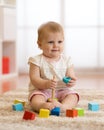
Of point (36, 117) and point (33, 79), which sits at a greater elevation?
point (33, 79)

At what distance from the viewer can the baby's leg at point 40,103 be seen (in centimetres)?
131

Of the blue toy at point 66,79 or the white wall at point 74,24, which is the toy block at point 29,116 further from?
the white wall at point 74,24

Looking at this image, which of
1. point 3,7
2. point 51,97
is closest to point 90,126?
point 51,97

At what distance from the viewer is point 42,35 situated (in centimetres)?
146

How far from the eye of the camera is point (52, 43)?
57.4 inches

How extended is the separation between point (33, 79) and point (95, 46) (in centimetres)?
177

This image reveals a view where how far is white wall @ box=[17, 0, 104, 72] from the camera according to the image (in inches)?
123

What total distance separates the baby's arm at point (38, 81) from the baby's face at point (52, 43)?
0.29ft

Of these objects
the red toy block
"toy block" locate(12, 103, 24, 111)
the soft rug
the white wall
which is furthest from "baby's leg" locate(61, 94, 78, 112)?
the white wall

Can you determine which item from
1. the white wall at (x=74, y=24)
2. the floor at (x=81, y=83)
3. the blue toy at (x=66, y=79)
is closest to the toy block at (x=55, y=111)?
the blue toy at (x=66, y=79)

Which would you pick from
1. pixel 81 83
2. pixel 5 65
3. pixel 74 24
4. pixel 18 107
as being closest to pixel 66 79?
pixel 18 107

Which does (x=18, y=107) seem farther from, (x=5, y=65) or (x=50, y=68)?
(x=5, y=65)

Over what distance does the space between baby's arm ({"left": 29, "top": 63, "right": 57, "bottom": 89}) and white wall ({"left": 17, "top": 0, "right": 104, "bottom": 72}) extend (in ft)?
5.56

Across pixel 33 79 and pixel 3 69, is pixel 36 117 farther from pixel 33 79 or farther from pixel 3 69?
pixel 3 69
